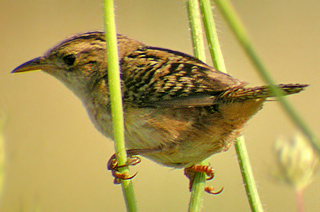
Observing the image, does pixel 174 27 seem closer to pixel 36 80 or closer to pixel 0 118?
pixel 36 80

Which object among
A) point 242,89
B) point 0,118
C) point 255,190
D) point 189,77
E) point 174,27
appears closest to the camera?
point 0,118

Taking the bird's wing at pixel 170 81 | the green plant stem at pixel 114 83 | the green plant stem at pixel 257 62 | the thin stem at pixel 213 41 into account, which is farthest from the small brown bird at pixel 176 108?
the green plant stem at pixel 257 62

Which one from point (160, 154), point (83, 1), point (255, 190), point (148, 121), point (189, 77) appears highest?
point (83, 1)

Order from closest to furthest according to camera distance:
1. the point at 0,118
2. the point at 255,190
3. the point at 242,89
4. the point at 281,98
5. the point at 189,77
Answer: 1. the point at 281,98
2. the point at 0,118
3. the point at 255,190
4. the point at 242,89
5. the point at 189,77

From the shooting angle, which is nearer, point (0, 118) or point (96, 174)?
point (0, 118)

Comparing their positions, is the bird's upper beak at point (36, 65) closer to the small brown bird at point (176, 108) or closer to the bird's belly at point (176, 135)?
the small brown bird at point (176, 108)

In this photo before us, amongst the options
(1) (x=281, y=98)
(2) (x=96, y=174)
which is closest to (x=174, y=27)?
(2) (x=96, y=174)

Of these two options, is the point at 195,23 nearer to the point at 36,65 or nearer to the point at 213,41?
the point at 213,41
